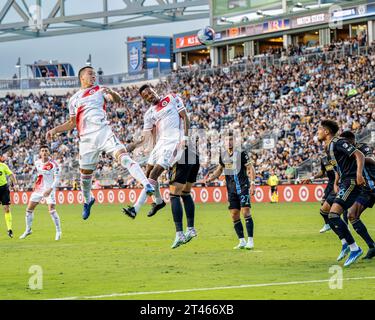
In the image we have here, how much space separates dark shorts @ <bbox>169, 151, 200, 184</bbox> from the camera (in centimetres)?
1712

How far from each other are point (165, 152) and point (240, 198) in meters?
2.61

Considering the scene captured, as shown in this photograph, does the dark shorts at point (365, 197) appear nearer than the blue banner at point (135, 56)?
Yes

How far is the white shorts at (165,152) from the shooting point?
1603cm

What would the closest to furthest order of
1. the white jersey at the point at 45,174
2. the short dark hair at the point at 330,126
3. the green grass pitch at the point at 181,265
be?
the green grass pitch at the point at 181,265
the short dark hair at the point at 330,126
the white jersey at the point at 45,174

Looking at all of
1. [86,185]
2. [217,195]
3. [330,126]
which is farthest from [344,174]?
[217,195]

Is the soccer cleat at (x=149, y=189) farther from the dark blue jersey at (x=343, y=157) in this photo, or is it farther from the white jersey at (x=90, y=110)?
the dark blue jersey at (x=343, y=157)

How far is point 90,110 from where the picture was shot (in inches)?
597

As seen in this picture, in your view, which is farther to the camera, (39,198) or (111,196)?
(111,196)

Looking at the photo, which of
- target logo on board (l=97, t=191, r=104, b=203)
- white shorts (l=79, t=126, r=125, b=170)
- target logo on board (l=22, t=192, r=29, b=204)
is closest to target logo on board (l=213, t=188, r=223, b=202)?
target logo on board (l=97, t=191, r=104, b=203)

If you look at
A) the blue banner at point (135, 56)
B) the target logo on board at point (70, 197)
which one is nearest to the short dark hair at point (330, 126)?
the target logo on board at point (70, 197)

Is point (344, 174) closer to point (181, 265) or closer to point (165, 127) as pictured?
point (181, 265)

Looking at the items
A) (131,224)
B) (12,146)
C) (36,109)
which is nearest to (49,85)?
(36,109)

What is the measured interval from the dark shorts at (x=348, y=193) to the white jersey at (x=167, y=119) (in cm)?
Answer: 334

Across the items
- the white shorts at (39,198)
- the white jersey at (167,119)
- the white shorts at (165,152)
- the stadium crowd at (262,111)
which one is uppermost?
the stadium crowd at (262,111)
